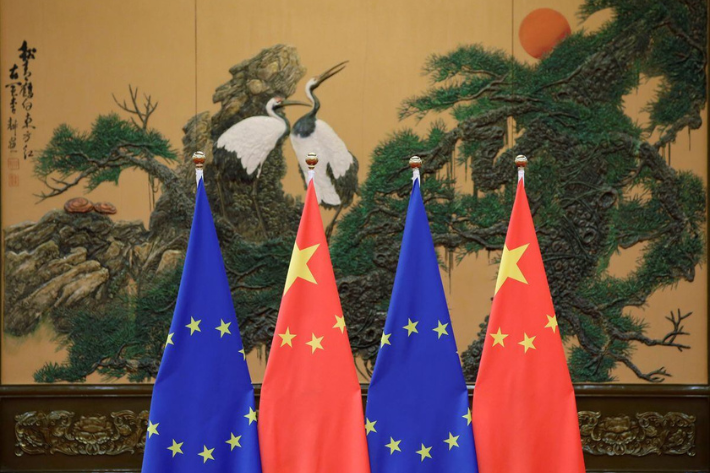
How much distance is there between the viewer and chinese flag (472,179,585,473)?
2299mm

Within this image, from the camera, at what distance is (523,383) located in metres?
2.33

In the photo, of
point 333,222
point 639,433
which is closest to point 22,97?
point 333,222

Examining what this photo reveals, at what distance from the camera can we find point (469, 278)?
141 inches

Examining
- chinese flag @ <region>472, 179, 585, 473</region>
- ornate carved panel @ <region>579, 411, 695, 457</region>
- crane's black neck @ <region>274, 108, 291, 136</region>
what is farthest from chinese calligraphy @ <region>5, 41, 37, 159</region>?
ornate carved panel @ <region>579, 411, 695, 457</region>

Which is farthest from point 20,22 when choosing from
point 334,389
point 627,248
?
point 627,248

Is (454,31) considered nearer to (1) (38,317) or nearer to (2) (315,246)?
(2) (315,246)

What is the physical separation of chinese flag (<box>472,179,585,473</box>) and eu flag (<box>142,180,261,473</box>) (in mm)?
807

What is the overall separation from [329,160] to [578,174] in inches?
51.1

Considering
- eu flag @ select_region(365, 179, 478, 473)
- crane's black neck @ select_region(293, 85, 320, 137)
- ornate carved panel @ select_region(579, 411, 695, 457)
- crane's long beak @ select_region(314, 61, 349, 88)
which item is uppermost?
crane's long beak @ select_region(314, 61, 349, 88)

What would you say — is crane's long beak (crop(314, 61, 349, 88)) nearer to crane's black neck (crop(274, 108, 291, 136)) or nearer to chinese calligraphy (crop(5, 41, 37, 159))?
crane's black neck (crop(274, 108, 291, 136))

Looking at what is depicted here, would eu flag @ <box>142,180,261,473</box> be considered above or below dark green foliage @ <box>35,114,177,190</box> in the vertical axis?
below

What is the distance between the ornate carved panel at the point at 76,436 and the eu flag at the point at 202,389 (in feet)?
4.68

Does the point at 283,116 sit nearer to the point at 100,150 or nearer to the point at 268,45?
the point at 268,45

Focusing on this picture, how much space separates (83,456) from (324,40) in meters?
2.51
